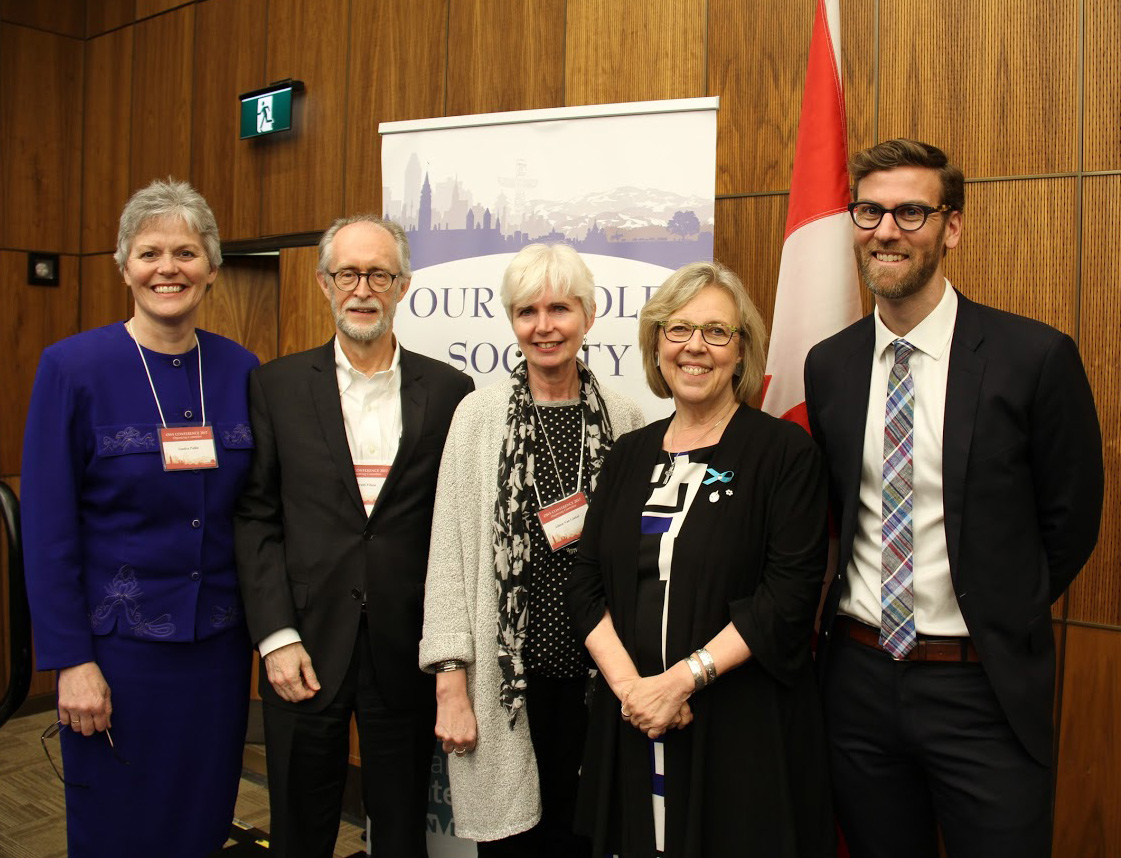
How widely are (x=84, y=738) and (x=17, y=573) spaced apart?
400mm

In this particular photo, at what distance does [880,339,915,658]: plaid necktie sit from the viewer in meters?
1.58

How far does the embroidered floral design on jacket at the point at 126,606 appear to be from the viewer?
6.16 ft

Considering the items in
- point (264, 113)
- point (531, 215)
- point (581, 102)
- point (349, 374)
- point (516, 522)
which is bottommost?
point (516, 522)

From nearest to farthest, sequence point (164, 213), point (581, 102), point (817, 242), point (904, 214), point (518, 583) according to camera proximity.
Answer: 1. point (904, 214)
2. point (518, 583)
3. point (164, 213)
4. point (817, 242)
5. point (581, 102)

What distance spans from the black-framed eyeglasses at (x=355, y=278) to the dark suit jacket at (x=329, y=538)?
21 cm

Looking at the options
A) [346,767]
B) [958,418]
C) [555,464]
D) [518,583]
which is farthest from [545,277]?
[346,767]

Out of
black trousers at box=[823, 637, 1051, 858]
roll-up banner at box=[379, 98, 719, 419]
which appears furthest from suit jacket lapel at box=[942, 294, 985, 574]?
roll-up banner at box=[379, 98, 719, 419]

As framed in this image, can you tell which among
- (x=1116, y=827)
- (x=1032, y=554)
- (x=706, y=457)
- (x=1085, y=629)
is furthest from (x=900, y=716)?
(x=1116, y=827)

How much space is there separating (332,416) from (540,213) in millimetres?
1129

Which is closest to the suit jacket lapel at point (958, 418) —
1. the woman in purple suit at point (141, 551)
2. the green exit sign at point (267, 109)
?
the woman in purple suit at point (141, 551)

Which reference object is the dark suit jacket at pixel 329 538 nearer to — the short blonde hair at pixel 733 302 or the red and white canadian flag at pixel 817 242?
the short blonde hair at pixel 733 302

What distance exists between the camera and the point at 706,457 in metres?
1.64

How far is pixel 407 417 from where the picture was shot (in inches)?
79.6

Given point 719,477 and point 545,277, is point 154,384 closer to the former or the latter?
point 545,277
